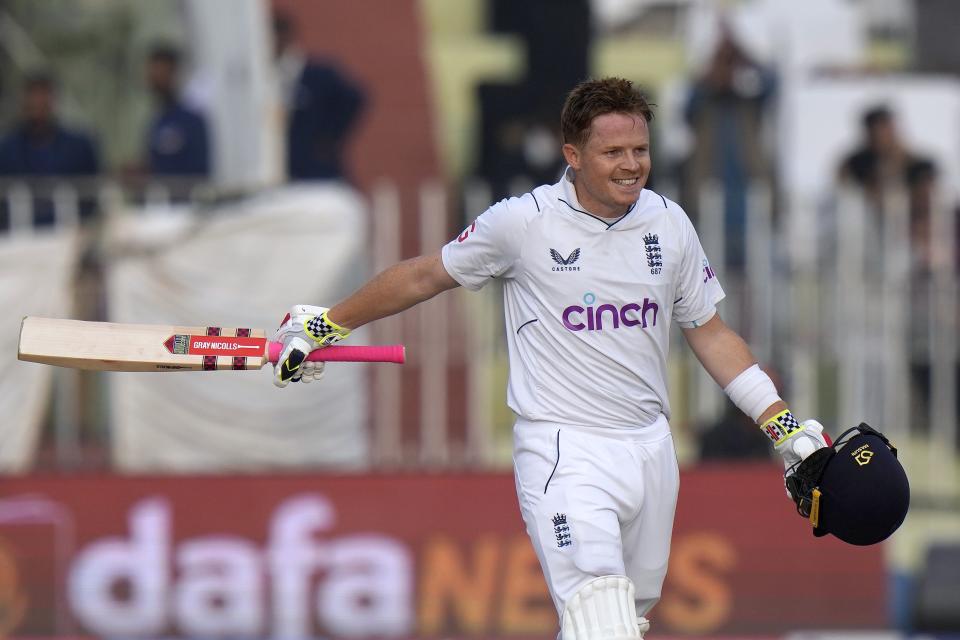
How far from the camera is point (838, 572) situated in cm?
972

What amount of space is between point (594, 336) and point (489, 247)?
423 mm

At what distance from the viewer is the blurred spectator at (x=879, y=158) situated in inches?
426

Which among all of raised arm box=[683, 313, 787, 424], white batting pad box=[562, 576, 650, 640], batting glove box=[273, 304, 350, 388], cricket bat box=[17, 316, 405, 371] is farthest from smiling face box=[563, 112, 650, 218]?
white batting pad box=[562, 576, 650, 640]

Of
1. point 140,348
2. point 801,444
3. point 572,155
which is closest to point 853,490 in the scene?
point 801,444

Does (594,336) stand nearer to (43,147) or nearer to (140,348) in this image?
(140,348)

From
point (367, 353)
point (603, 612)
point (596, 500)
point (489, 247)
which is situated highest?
point (489, 247)

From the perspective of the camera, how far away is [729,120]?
11.1m

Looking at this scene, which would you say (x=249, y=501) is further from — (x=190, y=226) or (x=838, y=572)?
(x=838, y=572)

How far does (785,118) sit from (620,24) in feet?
9.26

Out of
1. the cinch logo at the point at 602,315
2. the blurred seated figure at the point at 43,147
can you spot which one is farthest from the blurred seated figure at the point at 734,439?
the cinch logo at the point at 602,315

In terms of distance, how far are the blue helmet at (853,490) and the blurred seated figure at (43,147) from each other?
21.0 ft

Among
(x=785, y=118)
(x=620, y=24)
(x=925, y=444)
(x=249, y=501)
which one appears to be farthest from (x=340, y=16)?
(x=925, y=444)

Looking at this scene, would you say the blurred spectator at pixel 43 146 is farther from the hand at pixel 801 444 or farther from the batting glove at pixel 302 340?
the hand at pixel 801 444

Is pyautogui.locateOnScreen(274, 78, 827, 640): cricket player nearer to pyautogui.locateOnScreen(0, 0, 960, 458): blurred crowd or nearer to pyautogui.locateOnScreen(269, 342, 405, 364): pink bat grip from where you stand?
pyautogui.locateOnScreen(269, 342, 405, 364): pink bat grip
